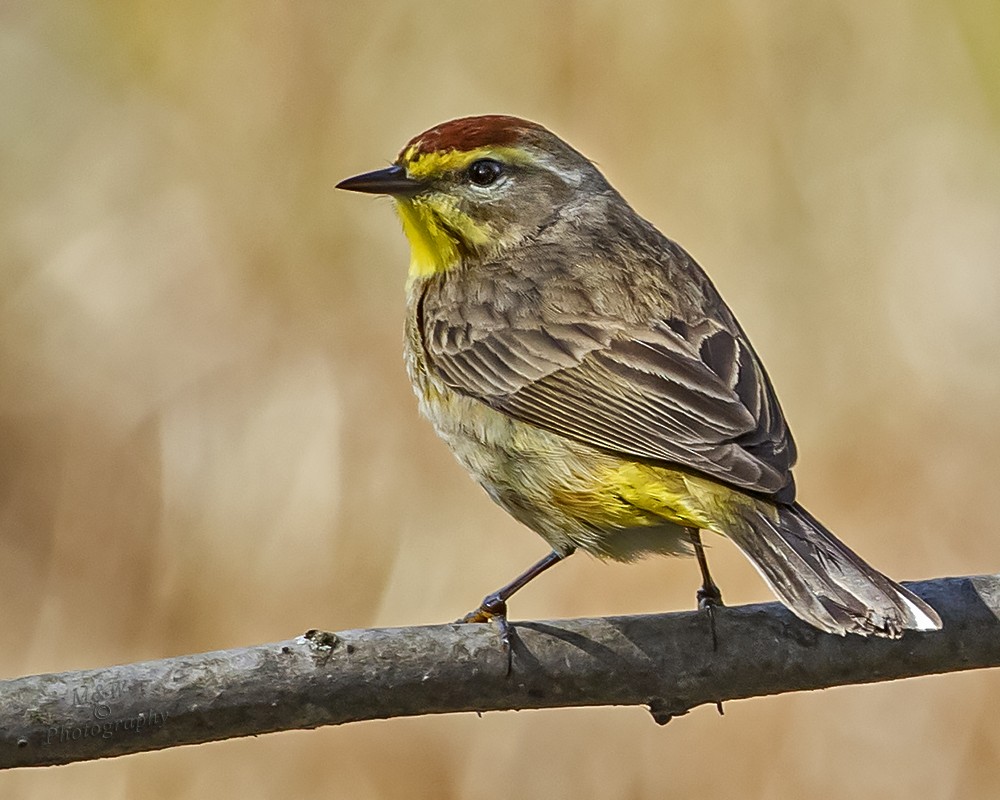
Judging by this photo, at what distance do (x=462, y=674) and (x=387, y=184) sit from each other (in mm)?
2160

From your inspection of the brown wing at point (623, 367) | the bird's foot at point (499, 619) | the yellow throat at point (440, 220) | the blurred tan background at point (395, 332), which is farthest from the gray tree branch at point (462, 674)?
the blurred tan background at point (395, 332)

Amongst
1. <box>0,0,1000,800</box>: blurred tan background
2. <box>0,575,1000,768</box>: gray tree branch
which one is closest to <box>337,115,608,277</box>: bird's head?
<box>0,575,1000,768</box>: gray tree branch

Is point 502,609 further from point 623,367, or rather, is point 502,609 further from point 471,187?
point 471,187

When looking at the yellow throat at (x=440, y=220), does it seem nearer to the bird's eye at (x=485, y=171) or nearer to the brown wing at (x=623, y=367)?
the bird's eye at (x=485, y=171)

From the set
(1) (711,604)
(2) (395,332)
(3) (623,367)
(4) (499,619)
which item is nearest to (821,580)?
(1) (711,604)

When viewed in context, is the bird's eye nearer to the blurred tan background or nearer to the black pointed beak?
the black pointed beak

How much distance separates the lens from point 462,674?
3.80m

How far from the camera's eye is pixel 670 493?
4.42 meters

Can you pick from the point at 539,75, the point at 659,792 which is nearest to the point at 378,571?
the point at 659,792

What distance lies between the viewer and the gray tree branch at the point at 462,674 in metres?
3.48

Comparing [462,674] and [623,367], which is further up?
[623,367]

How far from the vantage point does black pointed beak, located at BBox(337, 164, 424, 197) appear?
5391 millimetres

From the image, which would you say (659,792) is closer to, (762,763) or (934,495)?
(762,763)

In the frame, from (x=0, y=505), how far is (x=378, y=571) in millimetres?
1986
